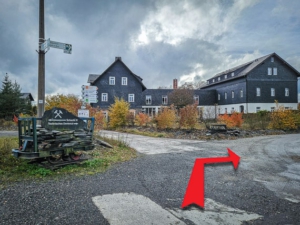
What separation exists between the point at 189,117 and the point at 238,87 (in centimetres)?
2979

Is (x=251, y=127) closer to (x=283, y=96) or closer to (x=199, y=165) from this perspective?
(x=199, y=165)

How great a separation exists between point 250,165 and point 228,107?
4088 centimetres

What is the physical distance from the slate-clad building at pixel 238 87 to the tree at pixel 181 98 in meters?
2.02

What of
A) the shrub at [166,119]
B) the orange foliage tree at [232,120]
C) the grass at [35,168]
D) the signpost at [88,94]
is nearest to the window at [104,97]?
the shrub at [166,119]

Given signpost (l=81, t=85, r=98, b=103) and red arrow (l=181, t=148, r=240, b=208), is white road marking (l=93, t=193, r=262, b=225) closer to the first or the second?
red arrow (l=181, t=148, r=240, b=208)

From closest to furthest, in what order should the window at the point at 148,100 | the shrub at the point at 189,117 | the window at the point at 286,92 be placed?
the shrub at the point at 189,117
the window at the point at 286,92
the window at the point at 148,100

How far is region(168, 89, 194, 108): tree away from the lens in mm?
42312

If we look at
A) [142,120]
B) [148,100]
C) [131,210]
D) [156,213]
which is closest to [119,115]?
[142,120]

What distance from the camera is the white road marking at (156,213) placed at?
3.24 metres

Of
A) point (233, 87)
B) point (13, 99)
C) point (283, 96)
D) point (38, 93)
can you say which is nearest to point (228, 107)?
point (233, 87)

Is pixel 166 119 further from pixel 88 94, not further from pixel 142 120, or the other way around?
pixel 88 94

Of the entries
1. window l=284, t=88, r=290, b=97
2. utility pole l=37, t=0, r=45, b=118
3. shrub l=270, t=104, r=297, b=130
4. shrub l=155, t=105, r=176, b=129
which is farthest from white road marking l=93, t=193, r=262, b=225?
window l=284, t=88, r=290, b=97

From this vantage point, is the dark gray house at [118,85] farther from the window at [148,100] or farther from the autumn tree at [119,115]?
the autumn tree at [119,115]

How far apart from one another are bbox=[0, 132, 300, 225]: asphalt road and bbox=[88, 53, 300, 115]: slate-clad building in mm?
29448
